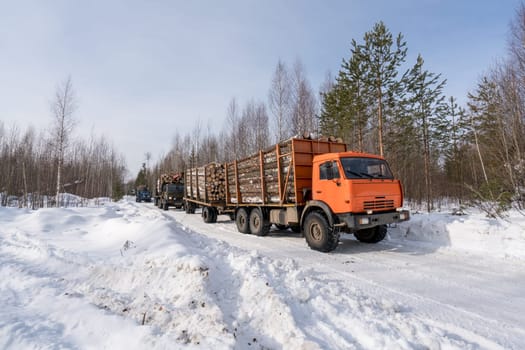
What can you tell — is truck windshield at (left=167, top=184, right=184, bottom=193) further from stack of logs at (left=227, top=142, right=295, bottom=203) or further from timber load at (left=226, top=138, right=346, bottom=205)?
timber load at (left=226, top=138, right=346, bottom=205)

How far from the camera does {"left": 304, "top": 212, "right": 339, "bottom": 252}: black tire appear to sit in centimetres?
653

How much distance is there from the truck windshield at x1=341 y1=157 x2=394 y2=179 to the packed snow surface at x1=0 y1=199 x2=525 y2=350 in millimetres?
1949

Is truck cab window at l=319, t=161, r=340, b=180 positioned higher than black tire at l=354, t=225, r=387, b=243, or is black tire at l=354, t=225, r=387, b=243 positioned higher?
truck cab window at l=319, t=161, r=340, b=180

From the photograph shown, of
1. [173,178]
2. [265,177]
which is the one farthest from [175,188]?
[265,177]

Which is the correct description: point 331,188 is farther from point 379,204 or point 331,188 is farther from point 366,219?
point 379,204

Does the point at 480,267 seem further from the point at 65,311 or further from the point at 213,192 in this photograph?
the point at 213,192

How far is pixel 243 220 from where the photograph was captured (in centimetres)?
1024

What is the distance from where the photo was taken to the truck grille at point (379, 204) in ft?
20.7

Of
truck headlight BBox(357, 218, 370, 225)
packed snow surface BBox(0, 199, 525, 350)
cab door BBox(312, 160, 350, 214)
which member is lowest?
packed snow surface BBox(0, 199, 525, 350)

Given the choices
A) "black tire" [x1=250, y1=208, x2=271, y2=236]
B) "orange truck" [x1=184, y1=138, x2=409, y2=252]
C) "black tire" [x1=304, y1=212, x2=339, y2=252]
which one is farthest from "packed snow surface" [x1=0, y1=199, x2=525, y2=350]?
"black tire" [x1=250, y1=208, x2=271, y2=236]

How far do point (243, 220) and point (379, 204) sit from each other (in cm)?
534

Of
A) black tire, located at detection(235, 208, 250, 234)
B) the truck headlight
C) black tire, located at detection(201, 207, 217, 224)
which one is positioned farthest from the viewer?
black tire, located at detection(201, 207, 217, 224)

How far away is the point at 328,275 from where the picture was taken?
473cm

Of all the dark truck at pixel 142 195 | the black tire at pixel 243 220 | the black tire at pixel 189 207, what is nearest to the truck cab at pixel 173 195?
the black tire at pixel 189 207
